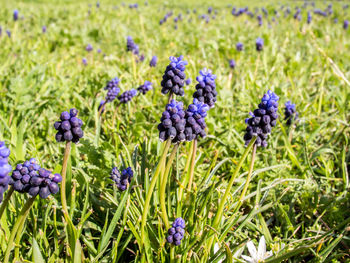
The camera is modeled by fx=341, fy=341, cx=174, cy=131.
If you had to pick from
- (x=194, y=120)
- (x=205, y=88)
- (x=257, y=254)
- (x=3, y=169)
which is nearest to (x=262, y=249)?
(x=257, y=254)

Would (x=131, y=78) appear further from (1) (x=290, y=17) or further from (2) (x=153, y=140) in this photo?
(1) (x=290, y=17)

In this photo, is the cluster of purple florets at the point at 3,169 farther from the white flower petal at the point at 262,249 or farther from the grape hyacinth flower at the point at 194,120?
the white flower petal at the point at 262,249

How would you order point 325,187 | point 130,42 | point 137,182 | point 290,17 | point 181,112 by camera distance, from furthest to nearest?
1. point 290,17
2. point 130,42
3. point 325,187
4. point 137,182
5. point 181,112

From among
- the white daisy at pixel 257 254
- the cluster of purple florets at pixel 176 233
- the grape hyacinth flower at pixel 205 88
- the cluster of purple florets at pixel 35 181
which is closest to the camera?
the cluster of purple florets at pixel 35 181

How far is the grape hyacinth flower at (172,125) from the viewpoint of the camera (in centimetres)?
196

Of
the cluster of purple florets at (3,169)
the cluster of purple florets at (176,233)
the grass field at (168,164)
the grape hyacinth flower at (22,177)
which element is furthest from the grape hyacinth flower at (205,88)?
the cluster of purple florets at (3,169)

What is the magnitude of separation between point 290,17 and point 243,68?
23.9 feet

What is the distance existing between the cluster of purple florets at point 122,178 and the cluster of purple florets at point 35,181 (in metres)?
0.89

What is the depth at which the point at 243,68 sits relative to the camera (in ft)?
19.6

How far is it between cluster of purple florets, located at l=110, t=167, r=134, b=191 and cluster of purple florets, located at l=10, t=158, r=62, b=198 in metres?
0.89

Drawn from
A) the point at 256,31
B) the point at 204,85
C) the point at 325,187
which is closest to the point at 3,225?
the point at 204,85

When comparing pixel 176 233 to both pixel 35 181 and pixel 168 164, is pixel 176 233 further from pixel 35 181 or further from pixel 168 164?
pixel 35 181

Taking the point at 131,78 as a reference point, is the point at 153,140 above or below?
below

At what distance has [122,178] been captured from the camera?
2742mm
